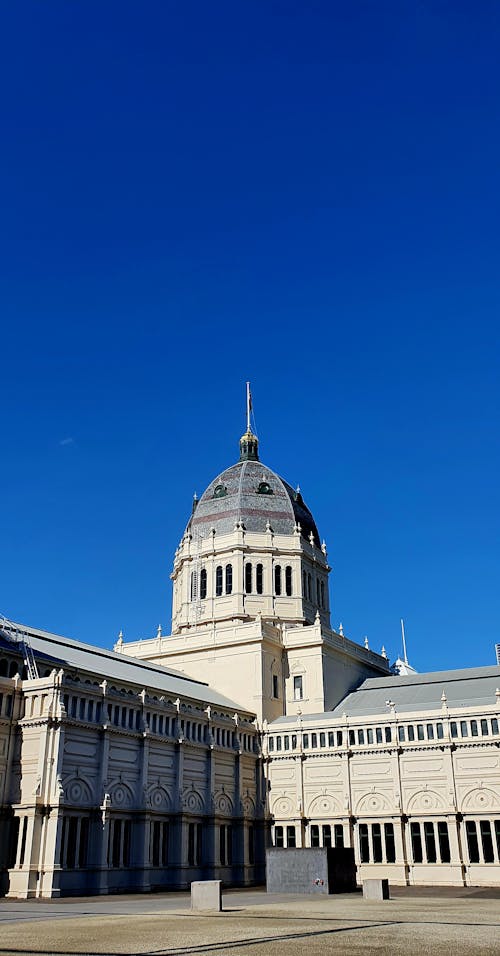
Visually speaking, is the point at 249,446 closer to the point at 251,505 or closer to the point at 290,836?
the point at 251,505

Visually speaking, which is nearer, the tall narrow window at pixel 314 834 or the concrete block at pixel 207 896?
the concrete block at pixel 207 896

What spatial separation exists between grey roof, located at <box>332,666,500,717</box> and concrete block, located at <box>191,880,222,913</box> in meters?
40.5

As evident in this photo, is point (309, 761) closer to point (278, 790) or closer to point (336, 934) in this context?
point (278, 790)

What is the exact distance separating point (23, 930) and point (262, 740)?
52460mm

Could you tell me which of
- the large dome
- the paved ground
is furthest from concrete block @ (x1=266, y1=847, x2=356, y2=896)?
the large dome

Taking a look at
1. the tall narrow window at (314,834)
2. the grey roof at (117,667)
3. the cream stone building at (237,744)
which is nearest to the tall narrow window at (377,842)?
the cream stone building at (237,744)

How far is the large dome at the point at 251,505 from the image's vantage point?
9681 centimetres

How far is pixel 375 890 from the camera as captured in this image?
41.1 m

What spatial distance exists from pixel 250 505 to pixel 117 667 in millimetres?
30754

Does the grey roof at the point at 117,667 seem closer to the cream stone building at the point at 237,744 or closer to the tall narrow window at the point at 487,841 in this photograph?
the cream stone building at the point at 237,744

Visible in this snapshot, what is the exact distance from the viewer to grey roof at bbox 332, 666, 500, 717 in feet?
245

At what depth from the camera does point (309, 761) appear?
2931 inches

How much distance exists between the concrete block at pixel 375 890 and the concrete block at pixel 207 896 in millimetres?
9743

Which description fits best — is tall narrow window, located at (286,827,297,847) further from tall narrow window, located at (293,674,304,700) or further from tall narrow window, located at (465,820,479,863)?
tall narrow window, located at (465,820,479,863)
